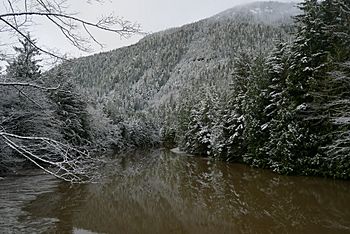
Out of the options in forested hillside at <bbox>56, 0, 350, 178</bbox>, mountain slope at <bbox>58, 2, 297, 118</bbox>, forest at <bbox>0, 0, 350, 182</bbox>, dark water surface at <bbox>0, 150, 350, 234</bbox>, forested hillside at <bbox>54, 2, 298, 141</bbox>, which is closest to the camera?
dark water surface at <bbox>0, 150, 350, 234</bbox>

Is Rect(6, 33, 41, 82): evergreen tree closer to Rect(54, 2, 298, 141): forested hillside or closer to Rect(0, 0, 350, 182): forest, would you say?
Rect(0, 0, 350, 182): forest

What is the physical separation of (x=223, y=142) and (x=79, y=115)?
40.9 ft

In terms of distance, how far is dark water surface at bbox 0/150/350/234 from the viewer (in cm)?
1044

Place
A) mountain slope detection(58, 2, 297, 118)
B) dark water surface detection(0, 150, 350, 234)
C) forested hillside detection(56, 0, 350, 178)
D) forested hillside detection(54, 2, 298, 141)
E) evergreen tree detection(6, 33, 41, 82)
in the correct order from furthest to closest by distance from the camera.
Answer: mountain slope detection(58, 2, 297, 118) → forested hillside detection(54, 2, 298, 141) → forested hillside detection(56, 0, 350, 178) → dark water surface detection(0, 150, 350, 234) → evergreen tree detection(6, 33, 41, 82)

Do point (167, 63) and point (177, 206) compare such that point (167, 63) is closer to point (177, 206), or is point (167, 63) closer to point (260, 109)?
point (260, 109)

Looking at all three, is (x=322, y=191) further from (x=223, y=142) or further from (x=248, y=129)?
(x=223, y=142)

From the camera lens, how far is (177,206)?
1370 cm

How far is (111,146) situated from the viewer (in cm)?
5241

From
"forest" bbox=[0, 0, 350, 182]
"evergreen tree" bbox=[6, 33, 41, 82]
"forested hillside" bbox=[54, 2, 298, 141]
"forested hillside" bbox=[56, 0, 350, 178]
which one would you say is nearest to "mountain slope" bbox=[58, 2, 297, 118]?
"forested hillside" bbox=[54, 2, 298, 141]

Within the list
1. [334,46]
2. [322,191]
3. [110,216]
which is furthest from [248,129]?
[110,216]

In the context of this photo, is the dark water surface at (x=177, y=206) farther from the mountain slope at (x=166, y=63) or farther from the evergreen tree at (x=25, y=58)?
the mountain slope at (x=166, y=63)

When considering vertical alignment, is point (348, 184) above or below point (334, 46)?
below

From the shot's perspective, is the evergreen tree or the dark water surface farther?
the dark water surface

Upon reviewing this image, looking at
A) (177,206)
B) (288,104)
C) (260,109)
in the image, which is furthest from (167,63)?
(177,206)
